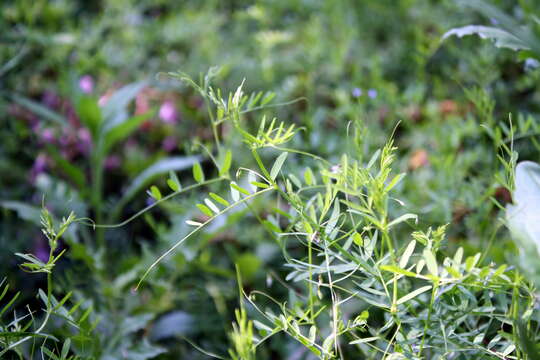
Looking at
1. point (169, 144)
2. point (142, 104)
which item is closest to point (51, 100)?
point (142, 104)

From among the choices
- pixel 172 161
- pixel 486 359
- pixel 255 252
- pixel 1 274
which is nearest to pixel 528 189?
pixel 486 359

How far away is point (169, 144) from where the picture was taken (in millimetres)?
1407

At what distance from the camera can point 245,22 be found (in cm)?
189

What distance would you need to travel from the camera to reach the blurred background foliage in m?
0.91

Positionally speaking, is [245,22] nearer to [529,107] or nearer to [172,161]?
[172,161]

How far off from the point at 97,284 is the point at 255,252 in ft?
1.12

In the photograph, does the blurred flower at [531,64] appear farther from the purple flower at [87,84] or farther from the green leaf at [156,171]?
the purple flower at [87,84]

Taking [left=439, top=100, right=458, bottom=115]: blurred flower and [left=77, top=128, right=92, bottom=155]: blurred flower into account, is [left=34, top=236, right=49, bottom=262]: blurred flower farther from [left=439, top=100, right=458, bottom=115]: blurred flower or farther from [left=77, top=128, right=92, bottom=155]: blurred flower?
[left=439, top=100, right=458, bottom=115]: blurred flower

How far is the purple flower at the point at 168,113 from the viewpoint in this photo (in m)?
1.45

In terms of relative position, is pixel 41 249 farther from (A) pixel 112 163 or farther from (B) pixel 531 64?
(B) pixel 531 64

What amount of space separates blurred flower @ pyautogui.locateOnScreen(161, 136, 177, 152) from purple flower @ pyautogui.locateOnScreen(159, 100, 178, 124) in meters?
0.06

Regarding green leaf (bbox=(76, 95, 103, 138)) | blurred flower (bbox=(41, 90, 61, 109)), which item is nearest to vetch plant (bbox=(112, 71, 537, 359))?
green leaf (bbox=(76, 95, 103, 138))

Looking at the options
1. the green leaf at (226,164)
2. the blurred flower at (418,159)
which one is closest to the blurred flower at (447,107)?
the blurred flower at (418,159)

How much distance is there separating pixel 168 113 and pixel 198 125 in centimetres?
10
